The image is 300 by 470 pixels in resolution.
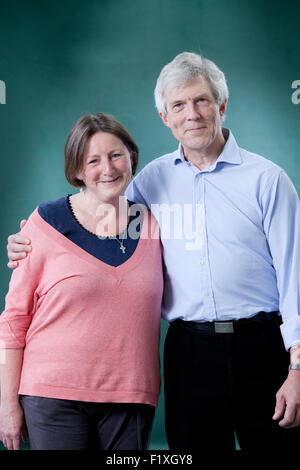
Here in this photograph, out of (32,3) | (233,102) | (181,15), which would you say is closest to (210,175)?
(233,102)

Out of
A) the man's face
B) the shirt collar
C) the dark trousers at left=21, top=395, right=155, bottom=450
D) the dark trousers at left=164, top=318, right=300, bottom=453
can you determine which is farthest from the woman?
the shirt collar

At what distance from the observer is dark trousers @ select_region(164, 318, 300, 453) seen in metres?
1.63

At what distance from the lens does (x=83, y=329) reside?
153 centimetres

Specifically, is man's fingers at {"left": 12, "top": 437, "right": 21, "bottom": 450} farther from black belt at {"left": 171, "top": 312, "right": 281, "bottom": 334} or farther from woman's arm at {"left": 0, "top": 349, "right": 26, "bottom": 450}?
black belt at {"left": 171, "top": 312, "right": 281, "bottom": 334}

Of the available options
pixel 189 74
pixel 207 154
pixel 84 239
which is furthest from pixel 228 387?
pixel 189 74

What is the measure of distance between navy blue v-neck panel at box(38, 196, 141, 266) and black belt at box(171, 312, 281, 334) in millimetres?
309

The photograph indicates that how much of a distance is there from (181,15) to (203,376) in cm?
208

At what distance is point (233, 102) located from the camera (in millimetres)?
3008

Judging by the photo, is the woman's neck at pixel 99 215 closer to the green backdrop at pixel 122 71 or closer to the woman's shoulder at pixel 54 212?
the woman's shoulder at pixel 54 212

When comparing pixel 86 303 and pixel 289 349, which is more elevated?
pixel 86 303

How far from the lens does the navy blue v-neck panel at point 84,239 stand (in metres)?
1.59

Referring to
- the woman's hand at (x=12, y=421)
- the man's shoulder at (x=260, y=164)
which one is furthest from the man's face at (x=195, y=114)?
the woman's hand at (x=12, y=421)

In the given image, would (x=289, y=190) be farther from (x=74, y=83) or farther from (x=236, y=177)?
(x=74, y=83)

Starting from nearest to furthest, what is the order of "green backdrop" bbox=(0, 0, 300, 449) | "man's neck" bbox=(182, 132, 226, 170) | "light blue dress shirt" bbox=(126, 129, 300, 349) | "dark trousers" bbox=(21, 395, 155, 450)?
"dark trousers" bbox=(21, 395, 155, 450) → "light blue dress shirt" bbox=(126, 129, 300, 349) → "man's neck" bbox=(182, 132, 226, 170) → "green backdrop" bbox=(0, 0, 300, 449)
